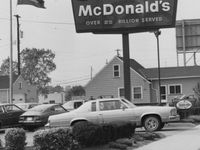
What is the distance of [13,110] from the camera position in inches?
1042

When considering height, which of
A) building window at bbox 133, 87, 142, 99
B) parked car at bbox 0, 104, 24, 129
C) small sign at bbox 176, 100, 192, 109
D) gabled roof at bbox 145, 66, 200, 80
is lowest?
parked car at bbox 0, 104, 24, 129

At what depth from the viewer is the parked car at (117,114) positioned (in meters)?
19.6

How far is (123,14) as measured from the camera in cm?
2239

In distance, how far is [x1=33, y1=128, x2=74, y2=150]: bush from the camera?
12.3 meters

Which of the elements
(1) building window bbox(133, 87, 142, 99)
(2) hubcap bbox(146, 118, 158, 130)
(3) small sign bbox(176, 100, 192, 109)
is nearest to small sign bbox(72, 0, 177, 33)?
(3) small sign bbox(176, 100, 192, 109)

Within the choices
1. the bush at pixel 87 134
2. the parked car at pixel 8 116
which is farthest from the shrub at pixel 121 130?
the parked car at pixel 8 116

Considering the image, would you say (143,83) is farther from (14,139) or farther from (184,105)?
(14,139)

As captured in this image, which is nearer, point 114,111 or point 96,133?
point 96,133

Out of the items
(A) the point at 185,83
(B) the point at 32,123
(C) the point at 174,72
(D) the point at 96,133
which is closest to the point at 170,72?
(C) the point at 174,72

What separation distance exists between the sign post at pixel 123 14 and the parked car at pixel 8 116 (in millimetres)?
6358

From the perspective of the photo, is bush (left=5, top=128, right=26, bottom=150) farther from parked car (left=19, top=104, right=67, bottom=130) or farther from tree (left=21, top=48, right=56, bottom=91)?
tree (left=21, top=48, right=56, bottom=91)

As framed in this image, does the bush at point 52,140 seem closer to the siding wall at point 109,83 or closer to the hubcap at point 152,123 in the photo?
the hubcap at point 152,123

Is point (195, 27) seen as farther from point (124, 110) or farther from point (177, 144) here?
point (177, 144)

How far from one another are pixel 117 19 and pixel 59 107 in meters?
6.71
